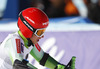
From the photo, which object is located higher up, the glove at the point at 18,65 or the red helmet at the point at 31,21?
the red helmet at the point at 31,21

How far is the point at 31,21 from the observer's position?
2.95m

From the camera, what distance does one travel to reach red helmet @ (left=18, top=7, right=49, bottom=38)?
2955mm

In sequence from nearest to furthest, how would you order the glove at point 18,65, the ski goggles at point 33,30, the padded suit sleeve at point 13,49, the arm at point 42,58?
the glove at point 18,65 < the padded suit sleeve at point 13,49 < the ski goggles at point 33,30 < the arm at point 42,58

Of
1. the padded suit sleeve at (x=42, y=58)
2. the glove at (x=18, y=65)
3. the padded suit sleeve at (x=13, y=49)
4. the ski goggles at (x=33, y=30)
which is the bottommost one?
the padded suit sleeve at (x=42, y=58)

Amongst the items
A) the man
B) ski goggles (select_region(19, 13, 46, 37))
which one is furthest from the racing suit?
ski goggles (select_region(19, 13, 46, 37))

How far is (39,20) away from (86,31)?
63.9 inches

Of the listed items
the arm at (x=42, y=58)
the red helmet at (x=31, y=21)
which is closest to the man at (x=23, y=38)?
the red helmet at (x=31, y=21)

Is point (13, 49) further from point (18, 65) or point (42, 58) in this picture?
point (42, 58)

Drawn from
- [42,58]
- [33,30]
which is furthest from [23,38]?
[42,58]

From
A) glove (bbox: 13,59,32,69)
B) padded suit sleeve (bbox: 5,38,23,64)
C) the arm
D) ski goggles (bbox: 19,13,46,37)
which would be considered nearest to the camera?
glove (bbox: 13,59,32,69)

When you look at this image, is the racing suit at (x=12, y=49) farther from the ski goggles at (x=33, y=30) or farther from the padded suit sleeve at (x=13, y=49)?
the ski goggles at (x=33, y=30)

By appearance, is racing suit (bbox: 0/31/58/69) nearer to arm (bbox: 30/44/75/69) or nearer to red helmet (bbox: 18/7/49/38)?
red helmet (bbox: 18/7/49/38)

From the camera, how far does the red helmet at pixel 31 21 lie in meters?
2.96

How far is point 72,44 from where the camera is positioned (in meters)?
4.31
